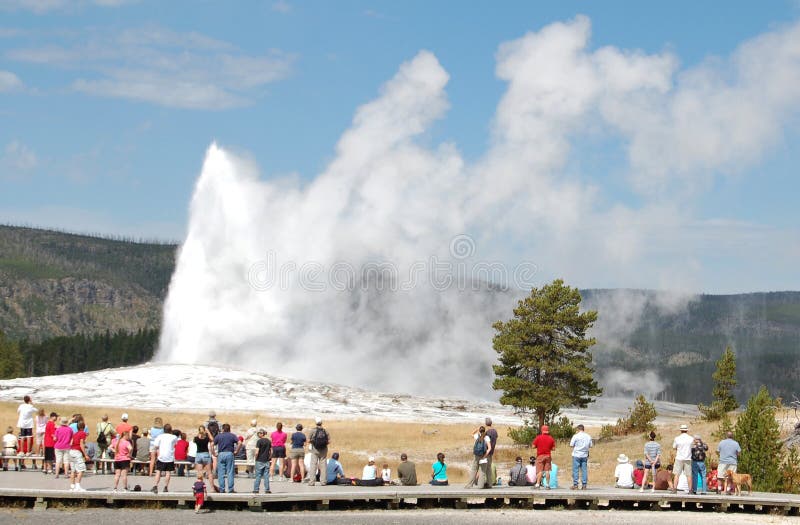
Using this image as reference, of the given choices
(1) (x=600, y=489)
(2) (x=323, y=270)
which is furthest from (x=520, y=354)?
(2) (x=323, y=270)

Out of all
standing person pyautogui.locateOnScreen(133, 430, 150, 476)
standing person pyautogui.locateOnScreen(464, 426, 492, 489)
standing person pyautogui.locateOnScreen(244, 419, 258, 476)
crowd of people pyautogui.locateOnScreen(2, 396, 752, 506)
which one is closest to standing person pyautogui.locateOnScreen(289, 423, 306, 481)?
crowd of people pyautogui.locateOnScreen(2, 396, 752, 506)

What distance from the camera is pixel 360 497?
23.9 m

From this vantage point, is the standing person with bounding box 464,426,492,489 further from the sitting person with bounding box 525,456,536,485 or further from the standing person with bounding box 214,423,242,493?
the standing person with bounding box 214,423,242,493

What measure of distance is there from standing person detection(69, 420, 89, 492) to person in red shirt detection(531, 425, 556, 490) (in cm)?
1111

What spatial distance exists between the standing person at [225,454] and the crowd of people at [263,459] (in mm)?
24

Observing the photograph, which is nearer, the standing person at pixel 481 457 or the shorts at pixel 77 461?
the shorts at pixel 77 461

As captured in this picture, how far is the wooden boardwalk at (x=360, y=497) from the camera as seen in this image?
74.2 feet

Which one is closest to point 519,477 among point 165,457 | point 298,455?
point 298,455

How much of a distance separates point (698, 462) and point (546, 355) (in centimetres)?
2142

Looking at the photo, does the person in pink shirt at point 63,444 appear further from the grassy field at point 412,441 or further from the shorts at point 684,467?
the shorts at point 684,467

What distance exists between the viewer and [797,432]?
34.9 metres

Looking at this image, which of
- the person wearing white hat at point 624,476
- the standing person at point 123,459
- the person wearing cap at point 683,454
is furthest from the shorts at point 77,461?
the person wearing cap at point 683,454

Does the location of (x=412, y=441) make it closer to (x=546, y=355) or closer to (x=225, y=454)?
(x=546, y=355)

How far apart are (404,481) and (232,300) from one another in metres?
88.9
